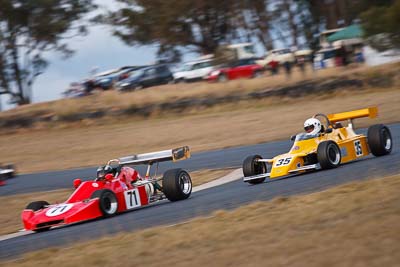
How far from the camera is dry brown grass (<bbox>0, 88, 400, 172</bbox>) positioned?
27.1 m

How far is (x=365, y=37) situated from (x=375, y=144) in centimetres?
2129

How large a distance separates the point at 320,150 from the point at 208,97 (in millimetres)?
23003

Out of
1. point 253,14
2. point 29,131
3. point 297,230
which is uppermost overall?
point 253,14

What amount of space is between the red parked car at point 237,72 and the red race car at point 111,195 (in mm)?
30108

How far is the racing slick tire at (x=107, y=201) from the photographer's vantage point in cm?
1310

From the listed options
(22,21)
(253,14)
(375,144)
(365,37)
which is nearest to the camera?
(375,144)

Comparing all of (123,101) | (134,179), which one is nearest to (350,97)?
(123,101)

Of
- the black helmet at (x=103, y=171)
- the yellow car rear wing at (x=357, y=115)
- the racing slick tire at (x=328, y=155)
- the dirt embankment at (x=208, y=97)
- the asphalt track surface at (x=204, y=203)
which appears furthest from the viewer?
the dirt embankment at (x=208, y=97)

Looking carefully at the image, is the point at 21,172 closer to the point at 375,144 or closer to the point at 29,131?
the point at 29,131

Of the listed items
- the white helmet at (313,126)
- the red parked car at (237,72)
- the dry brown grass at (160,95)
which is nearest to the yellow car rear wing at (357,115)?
the white helmet at (313,126)

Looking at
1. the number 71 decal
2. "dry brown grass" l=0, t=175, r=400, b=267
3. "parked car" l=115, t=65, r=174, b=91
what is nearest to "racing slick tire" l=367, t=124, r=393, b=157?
"dry brown grass" l=0, t=175, r=400, b=267

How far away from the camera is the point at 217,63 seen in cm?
4581

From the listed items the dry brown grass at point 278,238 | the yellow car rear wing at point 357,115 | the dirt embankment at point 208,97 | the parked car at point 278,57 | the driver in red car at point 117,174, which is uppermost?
the parked car at point 278,57

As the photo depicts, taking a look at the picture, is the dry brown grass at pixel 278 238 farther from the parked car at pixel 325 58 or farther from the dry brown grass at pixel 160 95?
the parked car at pixel 325 58
